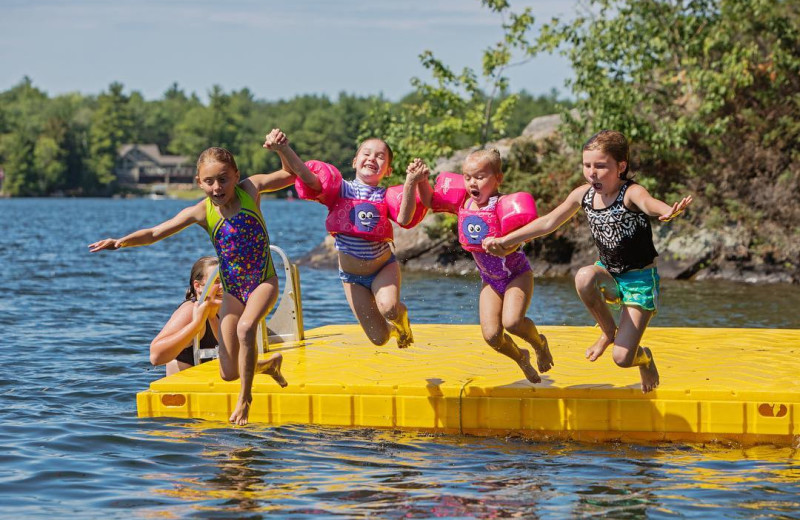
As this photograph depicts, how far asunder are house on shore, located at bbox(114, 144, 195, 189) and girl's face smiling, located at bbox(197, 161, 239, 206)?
465 feet

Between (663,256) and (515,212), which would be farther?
(663,256)

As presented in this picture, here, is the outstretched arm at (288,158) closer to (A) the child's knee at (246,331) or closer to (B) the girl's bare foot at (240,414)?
(A) the child's knee at (246,331)

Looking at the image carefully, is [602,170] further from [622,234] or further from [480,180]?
[480,180]

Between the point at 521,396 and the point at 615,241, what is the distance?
1.48m

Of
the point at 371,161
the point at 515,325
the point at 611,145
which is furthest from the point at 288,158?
the point at 611,145

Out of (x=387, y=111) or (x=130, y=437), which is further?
(x=387, y=111)

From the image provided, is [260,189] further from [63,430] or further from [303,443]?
[63,430]

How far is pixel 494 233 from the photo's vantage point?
874 centimetres

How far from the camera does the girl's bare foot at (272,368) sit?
888 cm

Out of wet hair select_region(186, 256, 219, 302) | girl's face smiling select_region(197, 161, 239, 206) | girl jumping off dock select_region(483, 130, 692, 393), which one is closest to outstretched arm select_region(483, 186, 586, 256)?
girl jumping off dock select_region(483, 130, 692, 393)

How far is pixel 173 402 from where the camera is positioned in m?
9.62

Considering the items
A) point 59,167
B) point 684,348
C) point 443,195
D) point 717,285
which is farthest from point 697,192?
point 59,167

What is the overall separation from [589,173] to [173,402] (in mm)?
4022

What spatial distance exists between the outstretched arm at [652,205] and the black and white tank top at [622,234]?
77 mm
